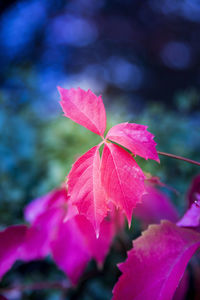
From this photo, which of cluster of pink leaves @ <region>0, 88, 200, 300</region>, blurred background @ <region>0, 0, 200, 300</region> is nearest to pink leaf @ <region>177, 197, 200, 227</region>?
cluster of pink leaves @ <region>0, 88, 200, 300</region>

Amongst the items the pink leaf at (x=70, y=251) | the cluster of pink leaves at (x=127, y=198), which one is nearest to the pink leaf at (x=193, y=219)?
the cluster of pink leaves at (x=127, y=198)

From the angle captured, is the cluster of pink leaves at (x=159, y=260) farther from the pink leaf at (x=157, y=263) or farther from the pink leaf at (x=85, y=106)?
the pink leaf at (x=85, y=106)

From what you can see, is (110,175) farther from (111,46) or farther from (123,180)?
(111,46)

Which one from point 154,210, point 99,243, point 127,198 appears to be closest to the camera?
point 127,198

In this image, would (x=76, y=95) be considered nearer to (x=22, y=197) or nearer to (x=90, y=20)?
(x=22, y=197)

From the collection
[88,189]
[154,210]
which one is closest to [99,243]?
[154,210]
